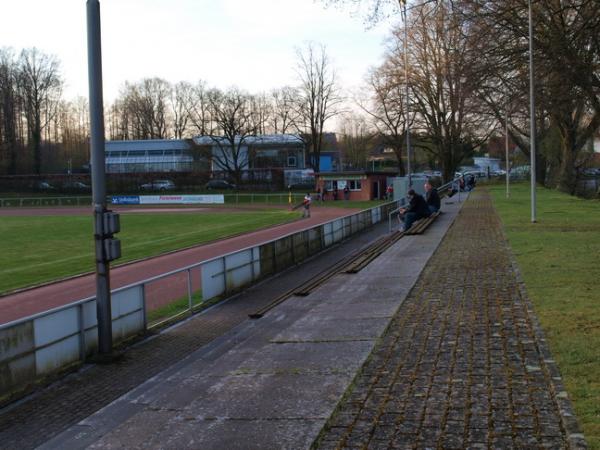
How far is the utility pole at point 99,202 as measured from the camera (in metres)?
9.05

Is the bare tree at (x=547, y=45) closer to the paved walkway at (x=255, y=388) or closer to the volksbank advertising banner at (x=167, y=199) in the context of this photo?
the paved walkway at (x=255, y=388)

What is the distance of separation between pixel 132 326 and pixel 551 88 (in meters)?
22.2

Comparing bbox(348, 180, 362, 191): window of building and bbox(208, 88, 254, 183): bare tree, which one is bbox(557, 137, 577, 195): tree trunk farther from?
bbox(208, 88, 254, 183): bare tree

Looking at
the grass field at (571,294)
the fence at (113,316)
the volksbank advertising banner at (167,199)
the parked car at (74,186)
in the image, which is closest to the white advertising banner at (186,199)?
the volksbank advertising banner at (167,199)

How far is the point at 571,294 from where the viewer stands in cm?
1030

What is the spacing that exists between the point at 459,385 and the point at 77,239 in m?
29.6

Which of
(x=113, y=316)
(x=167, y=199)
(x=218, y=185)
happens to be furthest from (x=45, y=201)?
(x=113, y=316)

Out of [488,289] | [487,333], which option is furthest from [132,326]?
[488,289]

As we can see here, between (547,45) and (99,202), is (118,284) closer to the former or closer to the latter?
(99,202)

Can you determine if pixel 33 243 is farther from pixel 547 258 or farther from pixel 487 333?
pixel 487 333

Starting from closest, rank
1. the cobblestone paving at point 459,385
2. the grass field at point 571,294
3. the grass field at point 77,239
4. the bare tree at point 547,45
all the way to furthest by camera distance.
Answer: the cobblestone paving at point 459,385 → the grass field at point 571,294 → the grass field at point 77,239 → the bare tree at point 547,45

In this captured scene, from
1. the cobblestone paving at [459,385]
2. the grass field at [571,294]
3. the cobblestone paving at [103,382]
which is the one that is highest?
the grass field at [571,294]

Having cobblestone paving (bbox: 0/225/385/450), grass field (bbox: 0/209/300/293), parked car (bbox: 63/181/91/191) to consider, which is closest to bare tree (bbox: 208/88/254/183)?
parked car (bbox: 63/181/91/191)

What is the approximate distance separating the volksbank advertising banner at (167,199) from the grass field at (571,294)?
49592 mm
